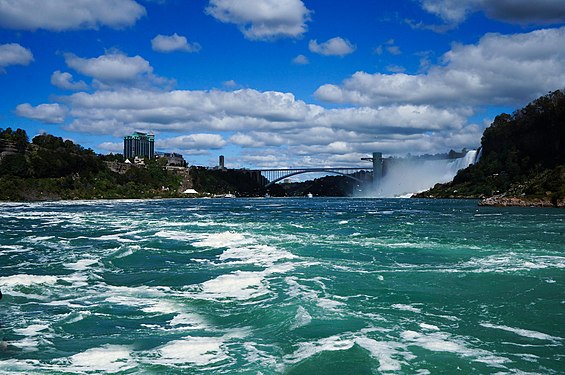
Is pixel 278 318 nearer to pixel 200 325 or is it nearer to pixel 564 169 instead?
pixel 200 325

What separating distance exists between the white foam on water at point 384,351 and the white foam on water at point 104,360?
3.84 m

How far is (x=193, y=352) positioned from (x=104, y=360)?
1426 mm

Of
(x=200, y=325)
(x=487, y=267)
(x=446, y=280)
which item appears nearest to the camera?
(x=200, y=325)

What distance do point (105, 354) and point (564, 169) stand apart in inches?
2566

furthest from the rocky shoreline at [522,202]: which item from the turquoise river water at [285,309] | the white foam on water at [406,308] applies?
the white foam on water at [406,308]

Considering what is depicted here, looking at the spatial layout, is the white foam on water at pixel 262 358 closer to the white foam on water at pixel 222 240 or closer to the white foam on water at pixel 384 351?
the white foam on water at pixel 384 351

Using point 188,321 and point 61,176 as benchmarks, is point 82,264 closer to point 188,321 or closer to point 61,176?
point 188,321

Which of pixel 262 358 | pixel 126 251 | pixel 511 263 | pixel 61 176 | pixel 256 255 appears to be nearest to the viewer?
pixel 262 358

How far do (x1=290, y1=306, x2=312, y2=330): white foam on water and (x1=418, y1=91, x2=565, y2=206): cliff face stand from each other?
78796 millimetres

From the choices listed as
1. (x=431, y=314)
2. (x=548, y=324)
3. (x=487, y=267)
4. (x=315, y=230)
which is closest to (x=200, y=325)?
(x=431, y=314)

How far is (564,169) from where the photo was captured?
205 feet

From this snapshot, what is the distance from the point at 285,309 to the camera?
38.8 ft

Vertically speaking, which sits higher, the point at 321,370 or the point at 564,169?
the point at 564,169

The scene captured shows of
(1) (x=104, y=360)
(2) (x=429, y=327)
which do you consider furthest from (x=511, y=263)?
A: (1) (x=104, y=360)
